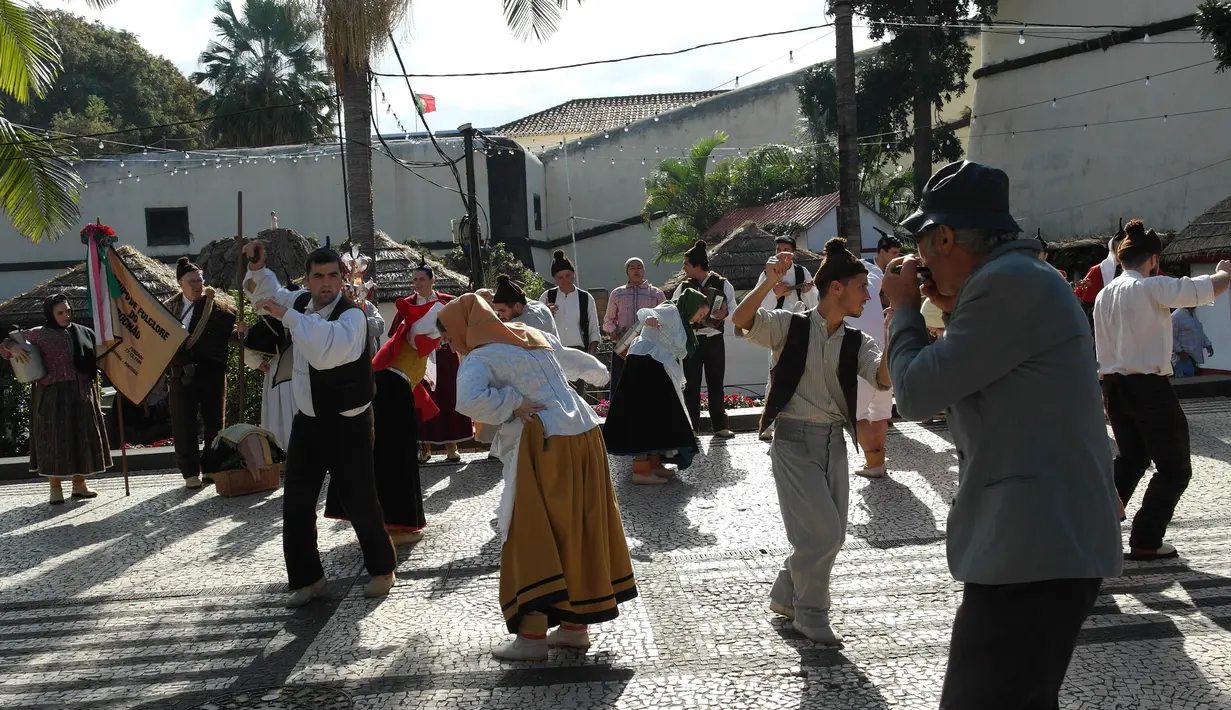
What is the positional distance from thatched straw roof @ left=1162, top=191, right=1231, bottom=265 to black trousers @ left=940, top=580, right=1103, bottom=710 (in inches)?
525

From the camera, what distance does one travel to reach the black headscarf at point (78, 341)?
8.84 metres

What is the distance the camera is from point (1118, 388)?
18.9 ft

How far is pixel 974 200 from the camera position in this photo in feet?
8.61

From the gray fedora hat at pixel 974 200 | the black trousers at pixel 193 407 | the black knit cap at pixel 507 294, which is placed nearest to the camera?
the gray fedora hat at pixel 974 200

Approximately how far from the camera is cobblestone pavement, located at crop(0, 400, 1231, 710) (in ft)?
14.0

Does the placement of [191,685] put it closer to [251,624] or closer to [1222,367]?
[251,624]

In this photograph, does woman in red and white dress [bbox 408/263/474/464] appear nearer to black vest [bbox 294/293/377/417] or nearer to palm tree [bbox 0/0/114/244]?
black vest [bbox 294/293/377/417]

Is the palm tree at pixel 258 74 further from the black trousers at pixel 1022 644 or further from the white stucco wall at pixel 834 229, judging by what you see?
the black trousers at pixel 1022 644

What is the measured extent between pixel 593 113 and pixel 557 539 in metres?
38.7

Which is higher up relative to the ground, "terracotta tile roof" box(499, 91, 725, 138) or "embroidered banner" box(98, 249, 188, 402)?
"terracotta tile roof" box(499, 91, 725, 138)

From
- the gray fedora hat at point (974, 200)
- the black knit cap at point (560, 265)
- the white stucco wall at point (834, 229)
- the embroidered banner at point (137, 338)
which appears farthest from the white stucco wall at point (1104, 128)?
the gray fedora hat at point (974, 200)

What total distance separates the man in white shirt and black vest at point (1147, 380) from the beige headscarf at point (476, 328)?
9.88ft

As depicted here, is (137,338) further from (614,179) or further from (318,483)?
(614,179)

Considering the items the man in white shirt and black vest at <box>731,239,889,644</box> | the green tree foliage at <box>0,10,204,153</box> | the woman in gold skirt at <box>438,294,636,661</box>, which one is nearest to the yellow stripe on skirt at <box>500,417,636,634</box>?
the woman in gold skirt at <box>438,294,636,661</box>
